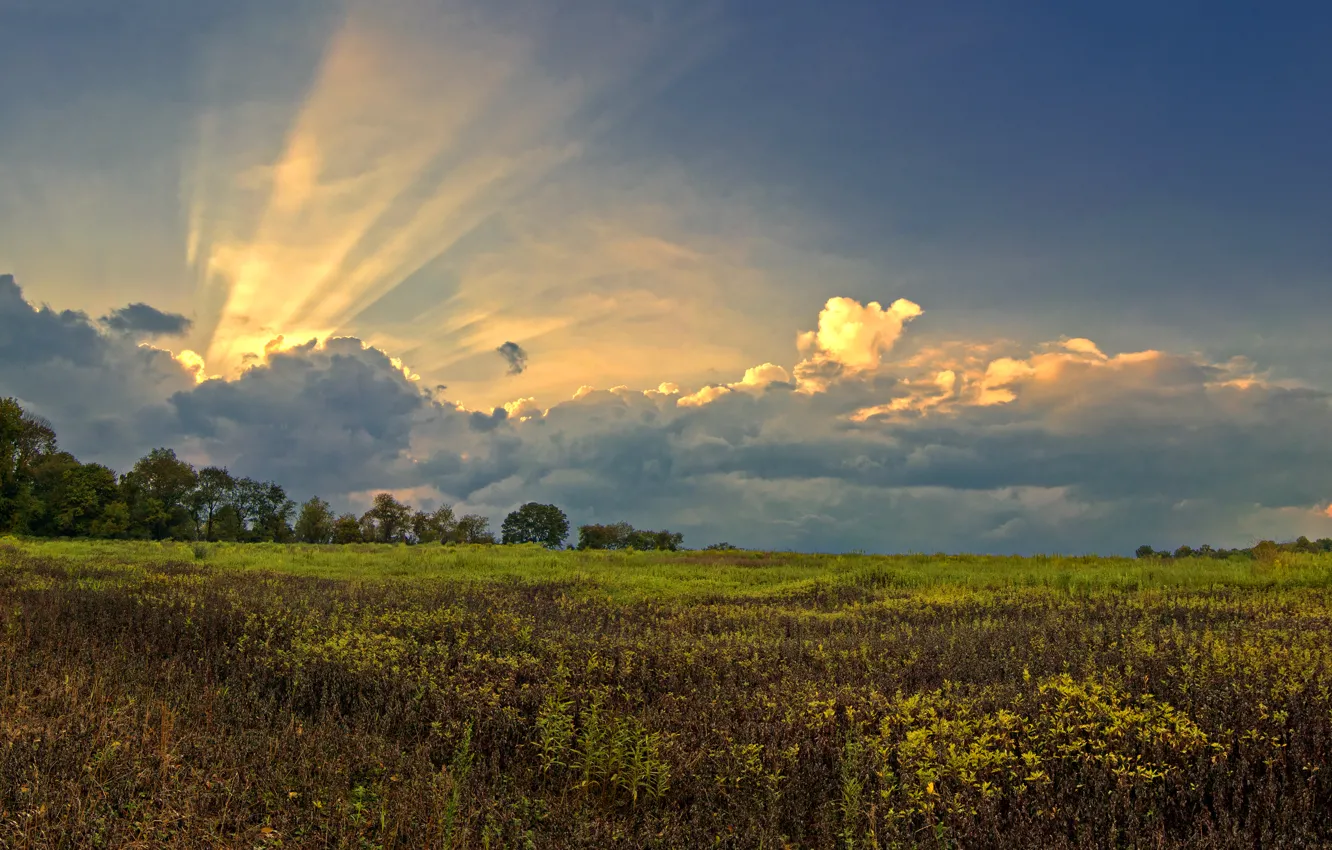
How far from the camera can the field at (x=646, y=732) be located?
4977 millimetres

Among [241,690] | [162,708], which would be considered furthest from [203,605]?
[162,708]

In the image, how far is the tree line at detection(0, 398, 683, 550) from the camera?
66.5m

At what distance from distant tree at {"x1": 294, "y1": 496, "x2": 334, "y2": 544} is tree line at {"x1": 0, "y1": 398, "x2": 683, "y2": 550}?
0.12 meters

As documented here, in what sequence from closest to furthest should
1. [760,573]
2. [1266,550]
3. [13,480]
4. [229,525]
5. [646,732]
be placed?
[646,732] → [1266,550] → [760,573] → [13,480] → [229,525]

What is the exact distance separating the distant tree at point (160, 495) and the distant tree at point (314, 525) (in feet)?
36.6

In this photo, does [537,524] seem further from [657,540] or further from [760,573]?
[760,573]

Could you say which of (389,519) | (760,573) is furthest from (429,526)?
(760,573)

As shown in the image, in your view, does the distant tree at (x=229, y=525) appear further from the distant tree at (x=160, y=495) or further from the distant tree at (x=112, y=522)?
the distant tree at (x=112, y=522)

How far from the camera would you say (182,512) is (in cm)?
8181

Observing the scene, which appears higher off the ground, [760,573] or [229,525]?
[760,573]

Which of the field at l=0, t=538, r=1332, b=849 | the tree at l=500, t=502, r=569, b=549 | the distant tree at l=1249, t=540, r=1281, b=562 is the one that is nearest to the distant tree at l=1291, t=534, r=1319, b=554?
the distant tree at l=1249, t=540, r=1281, b=562

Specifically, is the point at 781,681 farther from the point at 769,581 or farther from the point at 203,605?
the point at 769,581

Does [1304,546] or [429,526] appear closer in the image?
[1304,546]

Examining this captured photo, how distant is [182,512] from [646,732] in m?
92.2
